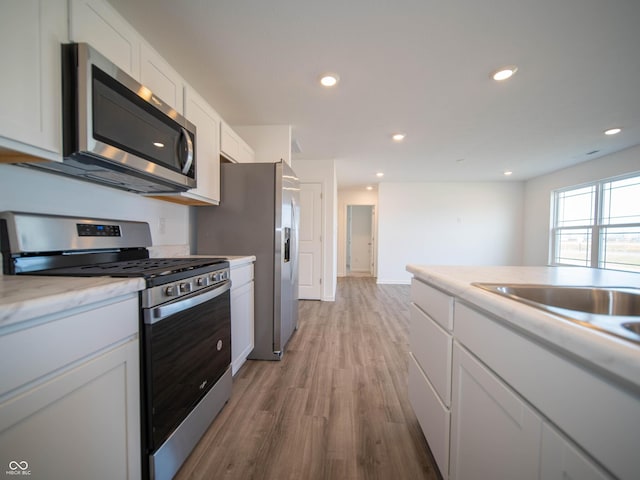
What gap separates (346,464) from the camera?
3.86 feet

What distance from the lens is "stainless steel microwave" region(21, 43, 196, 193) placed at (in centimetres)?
92

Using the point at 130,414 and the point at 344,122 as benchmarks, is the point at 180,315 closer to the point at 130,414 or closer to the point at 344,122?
the point at 130,414

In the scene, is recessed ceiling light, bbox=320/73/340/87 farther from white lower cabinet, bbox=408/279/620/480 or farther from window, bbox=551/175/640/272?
window, bbox=551/175/640/272

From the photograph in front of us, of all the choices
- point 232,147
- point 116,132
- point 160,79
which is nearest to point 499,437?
point 116,132

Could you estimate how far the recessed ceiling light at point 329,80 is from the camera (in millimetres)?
1930

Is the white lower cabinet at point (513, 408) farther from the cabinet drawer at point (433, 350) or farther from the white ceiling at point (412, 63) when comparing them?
the white ceiling at point (412, 63)

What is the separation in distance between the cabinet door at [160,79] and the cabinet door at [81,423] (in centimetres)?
135

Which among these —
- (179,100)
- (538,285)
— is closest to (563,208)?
(538,285)

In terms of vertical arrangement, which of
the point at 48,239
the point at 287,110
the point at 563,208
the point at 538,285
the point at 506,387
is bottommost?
the point at 506,387

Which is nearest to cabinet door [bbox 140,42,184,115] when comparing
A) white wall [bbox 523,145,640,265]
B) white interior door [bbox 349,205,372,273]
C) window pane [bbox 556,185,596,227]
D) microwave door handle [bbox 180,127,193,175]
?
microwave door handle [bbox 180,127,193,175]

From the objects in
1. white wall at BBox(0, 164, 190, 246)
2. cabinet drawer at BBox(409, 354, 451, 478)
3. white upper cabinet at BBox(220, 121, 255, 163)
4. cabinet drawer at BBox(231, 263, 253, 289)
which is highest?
white upper cabinet at BBox(220, 121, 255, 163)

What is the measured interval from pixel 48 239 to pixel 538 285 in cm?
209

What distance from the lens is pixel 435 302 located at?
114cm

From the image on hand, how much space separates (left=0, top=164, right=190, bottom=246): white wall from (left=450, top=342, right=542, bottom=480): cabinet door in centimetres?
187
